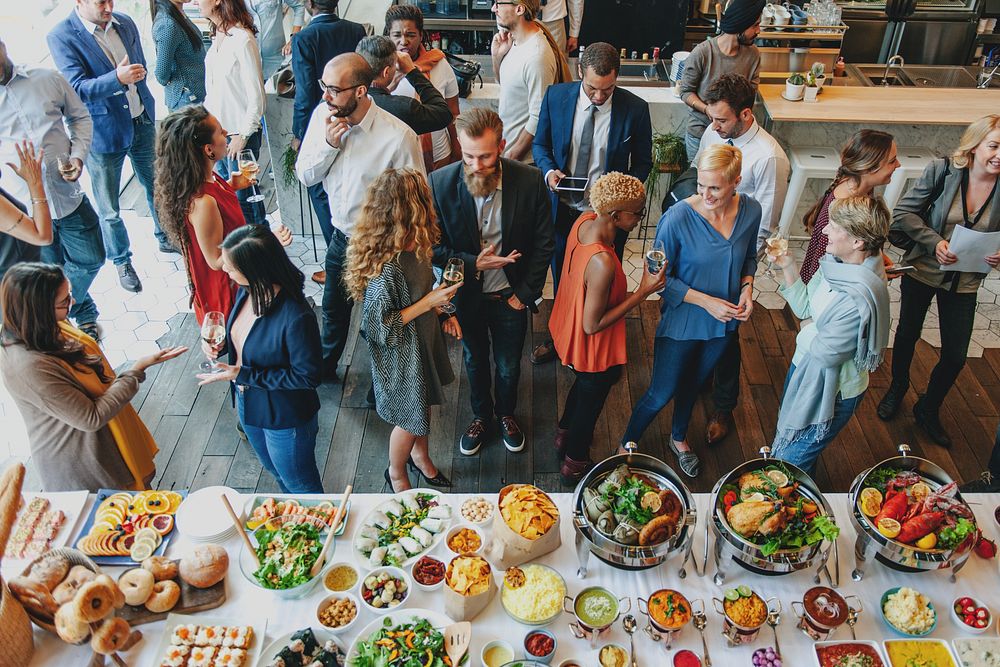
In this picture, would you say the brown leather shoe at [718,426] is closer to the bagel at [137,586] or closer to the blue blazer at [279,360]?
the blue blazer at [279,360]

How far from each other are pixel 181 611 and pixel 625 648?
124 cm

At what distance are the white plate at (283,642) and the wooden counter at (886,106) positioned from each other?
4.10 meters

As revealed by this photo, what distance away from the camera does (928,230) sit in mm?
3379

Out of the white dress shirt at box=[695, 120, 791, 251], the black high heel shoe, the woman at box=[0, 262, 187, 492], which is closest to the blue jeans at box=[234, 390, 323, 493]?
the woman at box=[0, 262, 187, 492]

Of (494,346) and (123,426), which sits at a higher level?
(123,426)

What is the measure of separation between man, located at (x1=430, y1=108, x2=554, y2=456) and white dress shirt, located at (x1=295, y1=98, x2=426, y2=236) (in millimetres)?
292

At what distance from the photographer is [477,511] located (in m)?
2.41

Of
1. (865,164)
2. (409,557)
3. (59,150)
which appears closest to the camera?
(409,557)

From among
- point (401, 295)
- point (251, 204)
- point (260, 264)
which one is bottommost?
point (251, 204)

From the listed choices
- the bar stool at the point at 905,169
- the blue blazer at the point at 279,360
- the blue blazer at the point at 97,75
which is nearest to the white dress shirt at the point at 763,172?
the bar stool at the point at 905,169

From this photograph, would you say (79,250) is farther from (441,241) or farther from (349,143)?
(441,241)

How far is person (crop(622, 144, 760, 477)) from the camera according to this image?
2.94 metres

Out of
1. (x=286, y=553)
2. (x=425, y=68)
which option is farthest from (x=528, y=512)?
(x=425, y=68)

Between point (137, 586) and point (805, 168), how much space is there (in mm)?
4444
